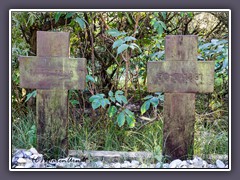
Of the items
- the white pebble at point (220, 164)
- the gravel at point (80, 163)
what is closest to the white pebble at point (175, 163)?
the gravel at point (80, 163)

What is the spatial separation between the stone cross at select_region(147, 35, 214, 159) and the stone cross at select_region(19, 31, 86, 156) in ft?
1.50

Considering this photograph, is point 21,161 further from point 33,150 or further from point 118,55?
Result: point 118,55

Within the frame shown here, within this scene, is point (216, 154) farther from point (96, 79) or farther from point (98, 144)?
point (96, 79)

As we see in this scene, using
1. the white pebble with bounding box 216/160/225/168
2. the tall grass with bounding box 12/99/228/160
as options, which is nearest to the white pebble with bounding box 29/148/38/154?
→ the tall grass with bounding box 12/99/228/160

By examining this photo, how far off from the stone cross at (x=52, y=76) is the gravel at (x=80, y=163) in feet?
0.60

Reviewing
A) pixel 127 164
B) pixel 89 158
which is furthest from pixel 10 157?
pixel 127 164

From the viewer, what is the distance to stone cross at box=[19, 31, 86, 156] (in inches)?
95.2

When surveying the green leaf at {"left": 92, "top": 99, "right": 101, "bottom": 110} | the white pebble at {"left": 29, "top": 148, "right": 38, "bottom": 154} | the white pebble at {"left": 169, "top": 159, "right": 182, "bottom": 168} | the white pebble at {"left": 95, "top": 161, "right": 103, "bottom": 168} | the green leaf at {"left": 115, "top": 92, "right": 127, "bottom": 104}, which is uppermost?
the green leaf at {"left": 115, "top": 92, "right": 127, "bottom": 104}

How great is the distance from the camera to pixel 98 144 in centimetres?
286

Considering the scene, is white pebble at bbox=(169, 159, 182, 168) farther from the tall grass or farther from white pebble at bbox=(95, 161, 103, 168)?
white pebble at bbox=(95, 161, 103, 168)

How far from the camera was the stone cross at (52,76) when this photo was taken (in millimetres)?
2418

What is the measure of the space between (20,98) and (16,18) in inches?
29.9

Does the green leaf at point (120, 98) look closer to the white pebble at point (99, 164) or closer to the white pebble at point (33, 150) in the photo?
the white pebble at point (99, 164)

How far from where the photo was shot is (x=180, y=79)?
7.88ft
